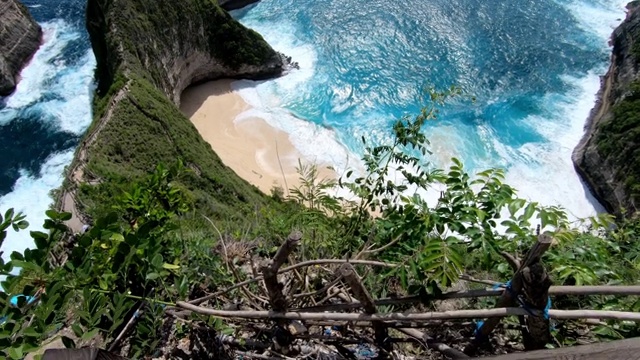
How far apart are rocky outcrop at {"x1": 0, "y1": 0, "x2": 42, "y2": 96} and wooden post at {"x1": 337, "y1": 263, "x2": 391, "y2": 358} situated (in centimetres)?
2632

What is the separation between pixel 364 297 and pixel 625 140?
64.9 feet

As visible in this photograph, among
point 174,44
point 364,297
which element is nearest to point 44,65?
point 174,44

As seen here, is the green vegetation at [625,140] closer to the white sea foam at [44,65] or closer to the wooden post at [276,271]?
the wooden post at [276,271]

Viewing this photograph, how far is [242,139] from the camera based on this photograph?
20.5m

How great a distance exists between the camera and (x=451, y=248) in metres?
2.91

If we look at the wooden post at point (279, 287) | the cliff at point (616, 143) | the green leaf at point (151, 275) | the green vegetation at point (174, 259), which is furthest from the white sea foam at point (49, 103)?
the cliff at point (616, 143)

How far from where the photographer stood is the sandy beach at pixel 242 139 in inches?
755

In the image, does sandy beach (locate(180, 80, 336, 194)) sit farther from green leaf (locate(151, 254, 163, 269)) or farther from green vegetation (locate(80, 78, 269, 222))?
green leaf (locate(151, 254, 163, 269))

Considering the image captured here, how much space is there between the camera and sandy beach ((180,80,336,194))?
63.0 ft

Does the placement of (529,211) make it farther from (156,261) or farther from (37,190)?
(37,190)

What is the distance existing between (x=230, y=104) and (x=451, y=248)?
68.0ft

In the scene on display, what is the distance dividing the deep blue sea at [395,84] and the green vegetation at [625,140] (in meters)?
1.47

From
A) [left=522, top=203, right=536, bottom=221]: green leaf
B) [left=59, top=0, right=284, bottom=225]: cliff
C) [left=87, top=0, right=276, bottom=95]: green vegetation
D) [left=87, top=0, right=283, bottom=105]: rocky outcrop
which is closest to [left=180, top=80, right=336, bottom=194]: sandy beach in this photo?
[left=59, top=0, right=284, bottom=225]: cliff

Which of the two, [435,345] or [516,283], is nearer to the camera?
[516,283]
